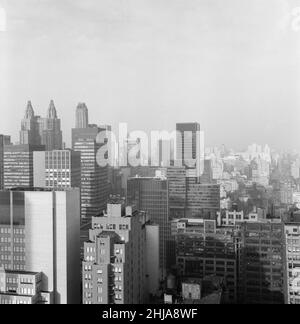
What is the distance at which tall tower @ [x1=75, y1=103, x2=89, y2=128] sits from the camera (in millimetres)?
2844

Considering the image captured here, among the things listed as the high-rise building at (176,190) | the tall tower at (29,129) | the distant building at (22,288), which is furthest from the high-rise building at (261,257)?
the tall tower at (29,129)

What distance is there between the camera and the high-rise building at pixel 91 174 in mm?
2901

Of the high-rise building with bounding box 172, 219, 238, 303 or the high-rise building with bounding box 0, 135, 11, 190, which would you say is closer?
the high-rise building with bounding box 0, 135, 11, 190

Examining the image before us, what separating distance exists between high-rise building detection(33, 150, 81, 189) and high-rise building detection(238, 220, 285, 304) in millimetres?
1457

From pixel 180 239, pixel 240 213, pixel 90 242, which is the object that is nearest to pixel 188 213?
pixel 180 239

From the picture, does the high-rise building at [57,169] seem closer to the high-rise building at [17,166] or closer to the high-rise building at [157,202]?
the high-rise building at [17,166]

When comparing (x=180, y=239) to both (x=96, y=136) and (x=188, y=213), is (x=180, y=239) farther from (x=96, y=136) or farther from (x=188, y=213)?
(x=96, y=136)

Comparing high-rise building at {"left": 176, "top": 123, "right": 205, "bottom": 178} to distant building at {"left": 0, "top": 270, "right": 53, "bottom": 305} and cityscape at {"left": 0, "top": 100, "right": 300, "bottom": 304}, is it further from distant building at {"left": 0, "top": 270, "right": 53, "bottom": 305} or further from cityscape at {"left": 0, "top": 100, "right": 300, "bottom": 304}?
distant building at {"left": 0, "top": 270, "right": 53, "bottom": 305}

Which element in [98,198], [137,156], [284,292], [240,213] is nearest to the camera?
[284,292]

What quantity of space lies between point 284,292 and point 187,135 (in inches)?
47.1

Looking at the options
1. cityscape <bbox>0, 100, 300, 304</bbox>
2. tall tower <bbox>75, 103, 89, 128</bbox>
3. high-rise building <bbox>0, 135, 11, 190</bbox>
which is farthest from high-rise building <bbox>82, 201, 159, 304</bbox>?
high-rise building <bbox>0, 135, 11, 190</bbox>

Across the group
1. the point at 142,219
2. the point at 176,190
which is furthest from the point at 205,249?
the point at 142,219

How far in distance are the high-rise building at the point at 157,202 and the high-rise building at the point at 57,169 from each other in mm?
434

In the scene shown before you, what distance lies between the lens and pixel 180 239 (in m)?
3.43
